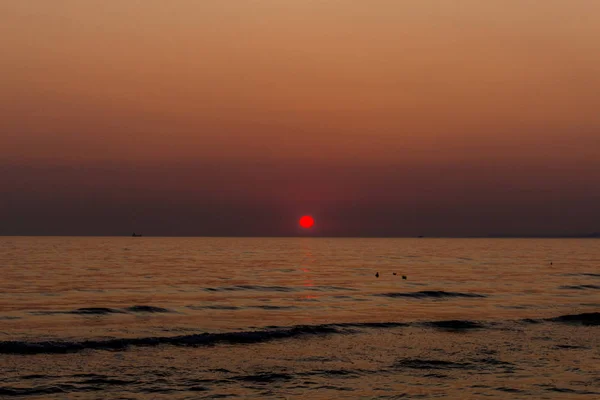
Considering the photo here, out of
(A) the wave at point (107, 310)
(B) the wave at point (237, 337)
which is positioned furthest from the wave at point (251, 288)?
(B) the wave at point (237, 337)

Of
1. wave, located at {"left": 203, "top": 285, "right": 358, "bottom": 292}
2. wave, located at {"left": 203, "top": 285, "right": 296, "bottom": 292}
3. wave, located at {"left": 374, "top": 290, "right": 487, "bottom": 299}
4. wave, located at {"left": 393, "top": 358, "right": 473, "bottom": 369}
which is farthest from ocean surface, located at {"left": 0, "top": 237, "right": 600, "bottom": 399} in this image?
wave, located at {"left": 203, "top": 285, "right": 358, "bottom": 292}

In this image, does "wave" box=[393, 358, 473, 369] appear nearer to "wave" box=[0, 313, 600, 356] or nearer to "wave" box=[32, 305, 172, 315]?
"wave" box=[0, 313, 600, 356]

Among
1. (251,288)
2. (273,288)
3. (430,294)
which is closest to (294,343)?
(430,294)

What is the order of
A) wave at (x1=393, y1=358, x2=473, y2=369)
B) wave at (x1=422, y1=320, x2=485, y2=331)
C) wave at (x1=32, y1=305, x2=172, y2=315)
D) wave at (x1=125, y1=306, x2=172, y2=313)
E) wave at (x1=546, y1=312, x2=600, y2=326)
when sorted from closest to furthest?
wave at (x1=393, y1=358, x2=473, y2=369) → wave at (x1=422, y1=320, x2=485, y2=331) → wave at (x1=546, y1=312, x2=600, y2=326) → wave at (x1=32, y1=305, x2=172, y2=315) → wave at (x1=125, y1=306, x2=172, y2=313)

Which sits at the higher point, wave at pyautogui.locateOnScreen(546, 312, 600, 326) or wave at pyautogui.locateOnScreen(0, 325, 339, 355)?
wave at pyautogui.locateOnScreen(0, 325, 339, 355)

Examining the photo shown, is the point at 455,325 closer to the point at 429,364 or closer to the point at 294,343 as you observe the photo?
the point at 294,343

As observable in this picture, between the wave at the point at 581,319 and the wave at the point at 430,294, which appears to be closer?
the wave at the point at 581,319

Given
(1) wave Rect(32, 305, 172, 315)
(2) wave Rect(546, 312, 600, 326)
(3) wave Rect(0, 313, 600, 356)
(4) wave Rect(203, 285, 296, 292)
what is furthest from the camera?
(4) wave Rect(203, 285, 296, 292)

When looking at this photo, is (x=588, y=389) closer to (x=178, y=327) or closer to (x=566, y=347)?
(x=566, y=347)

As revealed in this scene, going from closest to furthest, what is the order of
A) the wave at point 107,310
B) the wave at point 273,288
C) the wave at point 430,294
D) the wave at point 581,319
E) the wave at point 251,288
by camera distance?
the wave at point 581,319 → the wave at point 107,310 → the wave at point 430,294 → the wave at point 251,288 → the wave at point 273,288

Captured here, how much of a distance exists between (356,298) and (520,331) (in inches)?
834

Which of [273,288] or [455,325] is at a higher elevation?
[455,325]

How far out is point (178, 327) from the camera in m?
36.7

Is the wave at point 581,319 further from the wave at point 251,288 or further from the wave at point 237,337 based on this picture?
the wave at point 251,288
